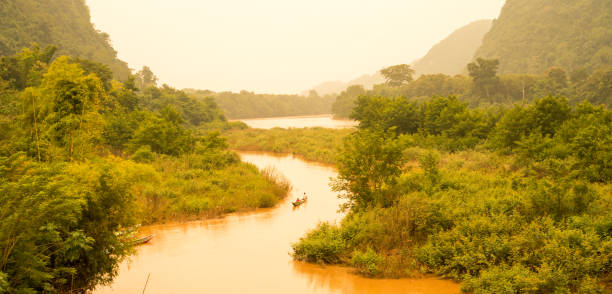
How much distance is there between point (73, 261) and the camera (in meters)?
9.55

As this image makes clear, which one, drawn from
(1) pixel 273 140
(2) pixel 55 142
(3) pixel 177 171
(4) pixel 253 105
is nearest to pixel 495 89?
(1) pixel 273 140

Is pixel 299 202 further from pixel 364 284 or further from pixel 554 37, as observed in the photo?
pixel 554 37

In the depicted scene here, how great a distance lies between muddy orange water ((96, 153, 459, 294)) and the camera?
12141 millimetres

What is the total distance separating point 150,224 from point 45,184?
34.2 ft

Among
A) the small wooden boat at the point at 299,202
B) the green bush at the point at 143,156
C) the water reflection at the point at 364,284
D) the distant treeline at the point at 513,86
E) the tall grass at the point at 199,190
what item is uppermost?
the distant treeline at the point at 513,86

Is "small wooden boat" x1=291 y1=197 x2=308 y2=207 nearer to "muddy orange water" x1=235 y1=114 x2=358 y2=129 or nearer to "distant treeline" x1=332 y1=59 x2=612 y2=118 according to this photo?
"distant treeline" x1=332 y1=59 x2=612 y2=118

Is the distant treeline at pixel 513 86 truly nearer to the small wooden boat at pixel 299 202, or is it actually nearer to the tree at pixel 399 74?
the tree at pixel 399 74

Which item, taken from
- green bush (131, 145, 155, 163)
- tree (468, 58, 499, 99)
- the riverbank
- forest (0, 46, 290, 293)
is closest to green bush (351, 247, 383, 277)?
forest (0, 46, 290, 293)

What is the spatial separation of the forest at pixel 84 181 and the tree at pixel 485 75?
47.7 metres

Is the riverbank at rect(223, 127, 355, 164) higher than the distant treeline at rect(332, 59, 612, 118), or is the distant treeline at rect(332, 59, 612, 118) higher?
the distant treeline at rect(332, 59, 612, 118)

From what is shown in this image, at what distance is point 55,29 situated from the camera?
2699 inches

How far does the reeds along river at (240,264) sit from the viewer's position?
12.1m

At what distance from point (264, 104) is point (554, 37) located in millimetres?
76829

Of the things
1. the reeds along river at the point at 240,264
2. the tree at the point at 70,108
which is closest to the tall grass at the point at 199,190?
the reeds along river at the point at 240,264
